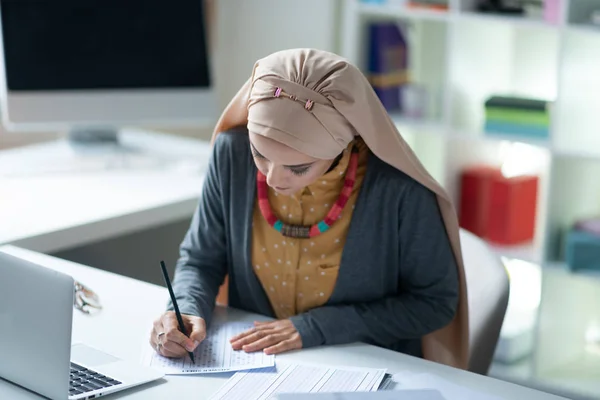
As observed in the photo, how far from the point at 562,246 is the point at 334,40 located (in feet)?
3.79

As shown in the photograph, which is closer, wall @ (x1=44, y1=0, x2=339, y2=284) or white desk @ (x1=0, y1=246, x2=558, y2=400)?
white desk @ (x1=0, y1=246, x2=558, y2=400)

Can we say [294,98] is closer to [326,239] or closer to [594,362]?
[326,239]

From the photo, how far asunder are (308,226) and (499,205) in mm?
1647

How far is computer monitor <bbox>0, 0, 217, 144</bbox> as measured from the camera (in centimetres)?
290

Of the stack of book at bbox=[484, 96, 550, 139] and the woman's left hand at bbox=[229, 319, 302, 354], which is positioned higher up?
the stack of book at bbox=[484, 96, 550, 139]

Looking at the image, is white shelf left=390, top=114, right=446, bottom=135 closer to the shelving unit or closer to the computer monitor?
the shelving unit

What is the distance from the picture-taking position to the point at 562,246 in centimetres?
332

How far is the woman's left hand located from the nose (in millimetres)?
261

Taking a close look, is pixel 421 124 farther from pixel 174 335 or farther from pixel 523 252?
pixel 174 335

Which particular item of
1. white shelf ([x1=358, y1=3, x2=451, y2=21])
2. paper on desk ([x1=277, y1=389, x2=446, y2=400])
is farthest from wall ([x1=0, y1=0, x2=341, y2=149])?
paper on desk ([x1=277, y1=389, x2=446, y2=400])

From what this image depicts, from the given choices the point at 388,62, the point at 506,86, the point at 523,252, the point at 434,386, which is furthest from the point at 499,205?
the point at 434,386

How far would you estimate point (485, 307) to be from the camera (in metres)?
2.07

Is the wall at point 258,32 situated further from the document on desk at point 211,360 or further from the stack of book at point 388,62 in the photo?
the document on desk at point 211,360

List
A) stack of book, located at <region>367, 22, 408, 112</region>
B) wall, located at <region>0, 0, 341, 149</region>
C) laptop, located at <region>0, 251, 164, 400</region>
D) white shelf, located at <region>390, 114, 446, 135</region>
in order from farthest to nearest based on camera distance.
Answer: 1. wall, located at <region>0, 0, 341, 149</region>
2. stack of book, located at <region>367, 22, 408, 112</region>
3. white shelf, located at <region>390, 114, 446, 135</region>
4. laptop, located at <region>0, 251, 164, 400</region>
